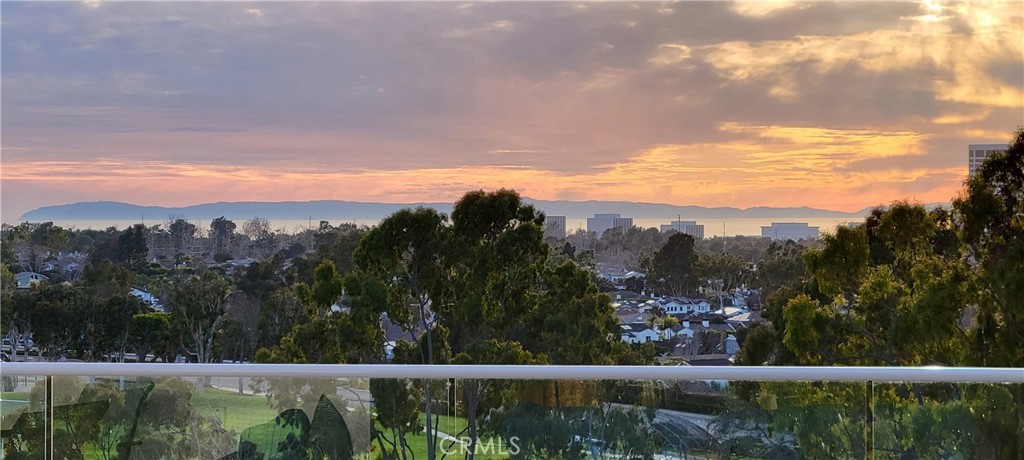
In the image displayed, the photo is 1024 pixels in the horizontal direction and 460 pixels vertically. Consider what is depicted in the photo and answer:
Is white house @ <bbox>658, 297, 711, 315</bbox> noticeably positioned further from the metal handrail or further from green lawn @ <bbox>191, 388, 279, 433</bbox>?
green lawn @ <bbox>191, 388, 279, 433</bbox>

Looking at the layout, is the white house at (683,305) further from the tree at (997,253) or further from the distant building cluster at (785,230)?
the tree at (997,253)

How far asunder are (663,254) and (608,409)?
18.5 ft

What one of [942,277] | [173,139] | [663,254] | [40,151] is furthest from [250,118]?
[942,277]

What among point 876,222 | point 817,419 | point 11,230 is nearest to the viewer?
point 817,419

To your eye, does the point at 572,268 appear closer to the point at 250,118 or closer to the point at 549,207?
the point at 549,207

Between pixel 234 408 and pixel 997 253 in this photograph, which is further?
pixel 997 253

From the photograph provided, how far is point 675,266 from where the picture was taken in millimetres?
8289

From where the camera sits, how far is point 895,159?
8562 mm

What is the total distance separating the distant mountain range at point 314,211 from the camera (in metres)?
8.44

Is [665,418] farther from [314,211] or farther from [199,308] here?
[199,308]

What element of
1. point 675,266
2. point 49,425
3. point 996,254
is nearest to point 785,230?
point 675,266

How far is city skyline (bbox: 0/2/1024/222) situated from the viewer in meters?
7.91

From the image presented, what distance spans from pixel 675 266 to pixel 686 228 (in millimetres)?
451

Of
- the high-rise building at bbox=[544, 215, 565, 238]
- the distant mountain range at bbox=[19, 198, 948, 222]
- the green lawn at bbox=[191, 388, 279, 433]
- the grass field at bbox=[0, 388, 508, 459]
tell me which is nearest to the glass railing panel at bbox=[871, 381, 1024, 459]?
the grass field at bbox=[0, 388, 508, 459]
